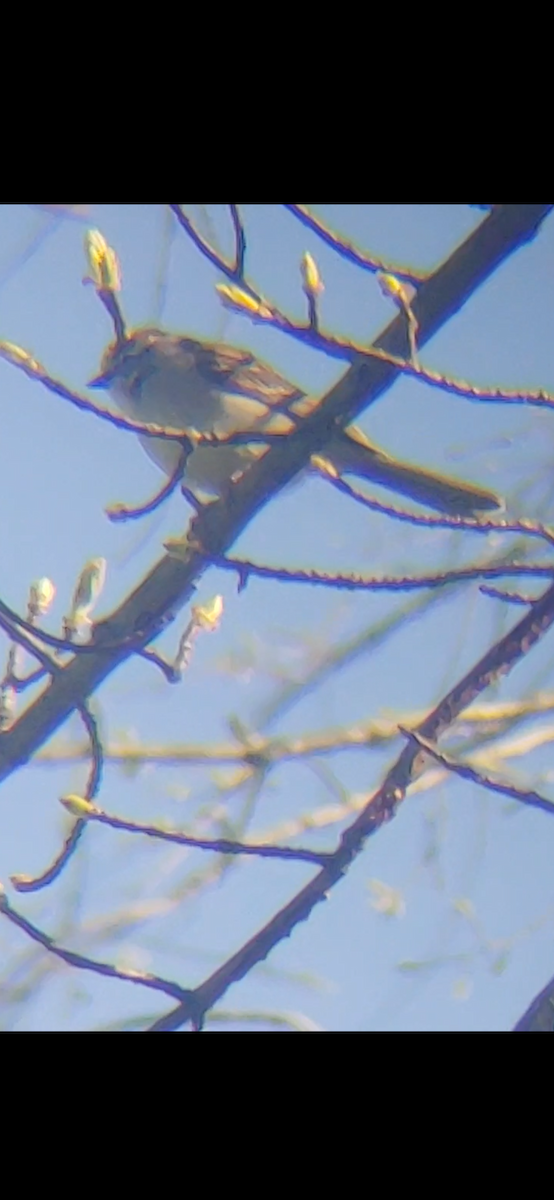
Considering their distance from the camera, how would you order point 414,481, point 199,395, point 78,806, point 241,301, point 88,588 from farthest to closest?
1. point 199,395
2. point 414,481
3. point 88,588
4. point 78,806
5. point 241,301

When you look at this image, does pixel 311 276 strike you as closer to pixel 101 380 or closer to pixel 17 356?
pixel 17 356

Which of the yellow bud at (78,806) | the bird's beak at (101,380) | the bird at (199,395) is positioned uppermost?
the bird at (199,395)

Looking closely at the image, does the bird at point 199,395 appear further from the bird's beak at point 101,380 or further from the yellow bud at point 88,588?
the yellow bud at point 88,588

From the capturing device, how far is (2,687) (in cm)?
243

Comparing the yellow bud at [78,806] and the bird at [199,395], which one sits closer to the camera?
the yellow bud at [78,806]

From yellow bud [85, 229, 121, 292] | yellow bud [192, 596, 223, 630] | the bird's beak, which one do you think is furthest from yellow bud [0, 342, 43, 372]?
the bird's beak

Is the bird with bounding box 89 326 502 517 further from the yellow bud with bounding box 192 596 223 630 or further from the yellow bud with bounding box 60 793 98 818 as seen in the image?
the yellow bud with bounding box 60 793 98 818

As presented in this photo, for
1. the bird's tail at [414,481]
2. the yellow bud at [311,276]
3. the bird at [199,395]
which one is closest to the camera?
the yellow bud at [311,276]

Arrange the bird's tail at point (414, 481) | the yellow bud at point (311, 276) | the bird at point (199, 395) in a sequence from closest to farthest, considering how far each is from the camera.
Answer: the yellow bud at point (311, 276)
the bird's tail at point (414, 481)
the bird at point (199, 395)

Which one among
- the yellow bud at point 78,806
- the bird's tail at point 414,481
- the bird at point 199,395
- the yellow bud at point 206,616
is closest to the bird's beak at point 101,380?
the bird at point 199,395

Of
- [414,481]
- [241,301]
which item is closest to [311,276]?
[241,301]

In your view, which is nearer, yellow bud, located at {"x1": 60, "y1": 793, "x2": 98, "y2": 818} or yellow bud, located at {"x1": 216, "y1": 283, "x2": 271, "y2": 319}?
yellow bud, located at {"x1": 216, "y1": 283, "x2": 271, "y2": 319}
